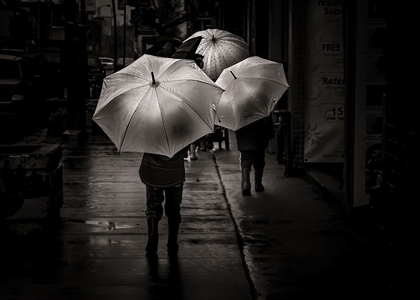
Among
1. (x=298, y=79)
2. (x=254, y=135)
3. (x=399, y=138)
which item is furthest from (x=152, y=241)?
(x=298, y=79)

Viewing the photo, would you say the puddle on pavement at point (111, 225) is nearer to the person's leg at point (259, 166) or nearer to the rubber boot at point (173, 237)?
the rubber boot at point (173, 237)

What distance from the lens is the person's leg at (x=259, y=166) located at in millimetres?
11359

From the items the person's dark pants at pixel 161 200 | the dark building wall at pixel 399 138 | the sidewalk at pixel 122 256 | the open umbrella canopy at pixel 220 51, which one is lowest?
the sidewalk at pixel 122 256

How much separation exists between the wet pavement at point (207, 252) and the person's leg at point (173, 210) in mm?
118

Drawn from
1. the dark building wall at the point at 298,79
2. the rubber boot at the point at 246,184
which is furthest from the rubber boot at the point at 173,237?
the dark building wall at the point at 298,79

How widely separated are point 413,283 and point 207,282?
226 centimetres

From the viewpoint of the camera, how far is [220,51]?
13.2 metres

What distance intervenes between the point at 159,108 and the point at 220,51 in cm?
599

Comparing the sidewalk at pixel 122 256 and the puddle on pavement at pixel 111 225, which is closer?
the sidewalk at pixel 122 256


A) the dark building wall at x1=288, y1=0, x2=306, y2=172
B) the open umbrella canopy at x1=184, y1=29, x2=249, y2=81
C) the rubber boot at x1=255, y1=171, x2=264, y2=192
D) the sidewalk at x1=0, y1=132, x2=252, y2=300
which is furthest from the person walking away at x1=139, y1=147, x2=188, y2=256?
the open umbrella canopy at x1=184, y1=29, x2=249, y2=81

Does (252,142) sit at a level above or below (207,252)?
above

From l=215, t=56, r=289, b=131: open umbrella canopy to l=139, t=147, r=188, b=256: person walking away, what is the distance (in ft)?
8.07

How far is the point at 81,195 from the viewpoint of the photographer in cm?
1151

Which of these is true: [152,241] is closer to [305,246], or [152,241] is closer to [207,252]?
[207,252]
